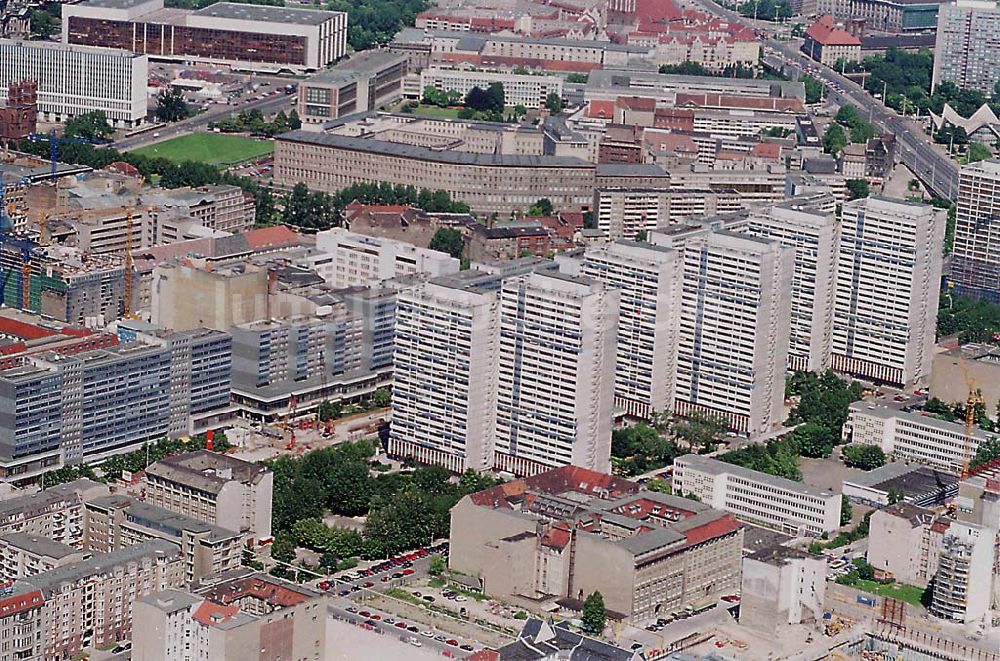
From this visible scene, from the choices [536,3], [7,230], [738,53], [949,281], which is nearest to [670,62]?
[738,53]

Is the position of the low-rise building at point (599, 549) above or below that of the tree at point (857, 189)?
below

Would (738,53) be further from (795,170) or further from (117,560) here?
(117,560)

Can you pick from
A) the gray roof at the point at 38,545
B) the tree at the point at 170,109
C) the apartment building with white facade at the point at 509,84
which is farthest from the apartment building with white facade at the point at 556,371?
the apartment building with white facade at the point at 509,84

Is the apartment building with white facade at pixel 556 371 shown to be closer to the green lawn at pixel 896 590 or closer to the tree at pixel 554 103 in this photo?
the green lawn at pixel 896 590

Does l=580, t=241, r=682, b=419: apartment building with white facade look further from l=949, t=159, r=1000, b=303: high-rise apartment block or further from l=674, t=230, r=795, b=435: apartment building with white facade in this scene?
l=949, t=159, r=1000, b=303: high-rise apartment block

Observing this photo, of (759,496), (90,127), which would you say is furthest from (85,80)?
(759,496)
